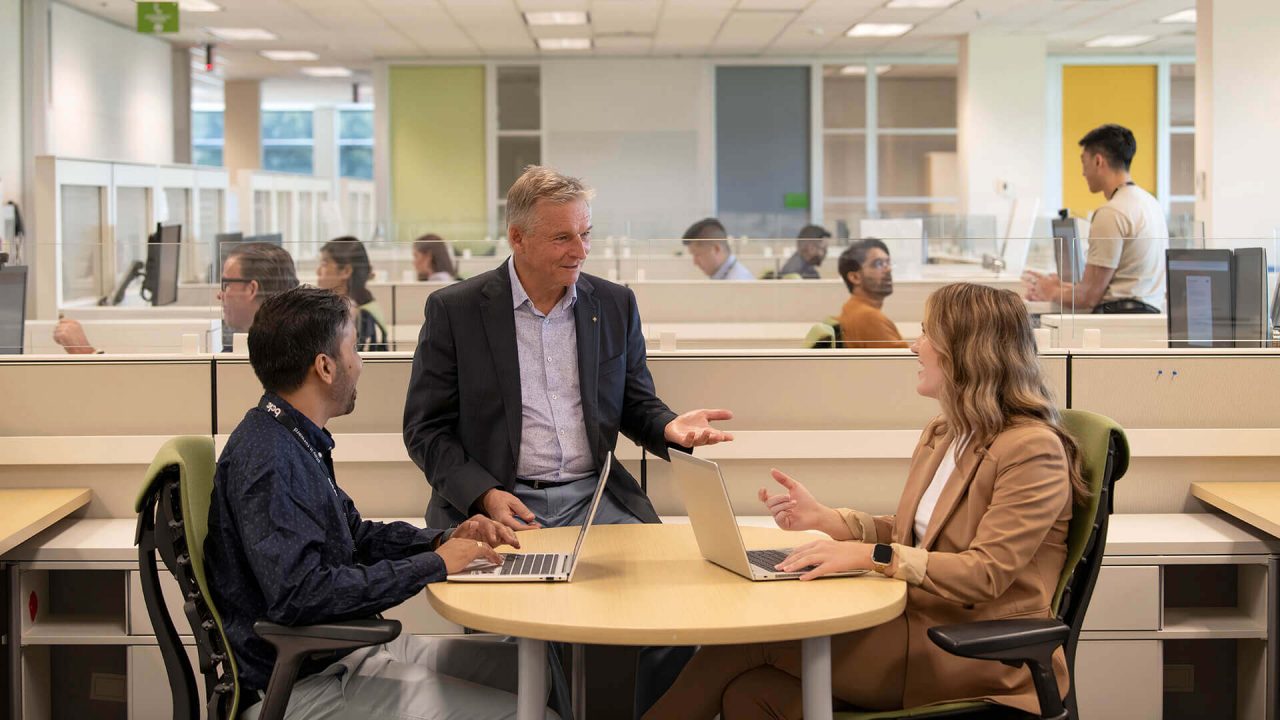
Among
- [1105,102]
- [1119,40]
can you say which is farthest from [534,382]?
[1105,102]

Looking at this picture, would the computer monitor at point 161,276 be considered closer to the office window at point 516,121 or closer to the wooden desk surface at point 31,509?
the wooden desk surface at point 31,509

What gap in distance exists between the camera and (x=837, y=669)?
2.30 m

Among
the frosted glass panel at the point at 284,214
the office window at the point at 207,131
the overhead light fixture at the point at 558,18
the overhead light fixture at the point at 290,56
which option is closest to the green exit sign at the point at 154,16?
the frosted glass panel at the point at 284,214

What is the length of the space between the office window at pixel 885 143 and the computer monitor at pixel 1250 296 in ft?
36.2

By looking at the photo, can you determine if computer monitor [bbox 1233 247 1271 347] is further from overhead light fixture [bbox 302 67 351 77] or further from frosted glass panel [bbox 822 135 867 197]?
overhead light fixture [bbox 302 67 351 77]

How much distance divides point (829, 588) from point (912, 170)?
13842mm

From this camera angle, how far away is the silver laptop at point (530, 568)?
87.4 inches

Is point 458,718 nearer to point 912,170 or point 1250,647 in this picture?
point 1250,647

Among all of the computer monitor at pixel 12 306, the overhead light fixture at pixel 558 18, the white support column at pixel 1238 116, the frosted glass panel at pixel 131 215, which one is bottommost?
the computer monitor at pixel 12 306

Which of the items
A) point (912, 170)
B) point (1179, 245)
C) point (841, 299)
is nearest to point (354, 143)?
point (912, 170)

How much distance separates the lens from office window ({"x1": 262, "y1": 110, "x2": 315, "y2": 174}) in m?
22.0

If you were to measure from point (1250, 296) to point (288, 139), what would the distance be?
20.1m

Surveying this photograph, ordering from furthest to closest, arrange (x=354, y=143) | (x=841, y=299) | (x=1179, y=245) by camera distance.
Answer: (x=354, y=143)
(x=841, y=299)
(x=1179, y=245)

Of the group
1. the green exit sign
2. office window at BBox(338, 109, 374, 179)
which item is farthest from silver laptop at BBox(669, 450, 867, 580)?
office window at BBox(338, 109, 374, 179)
